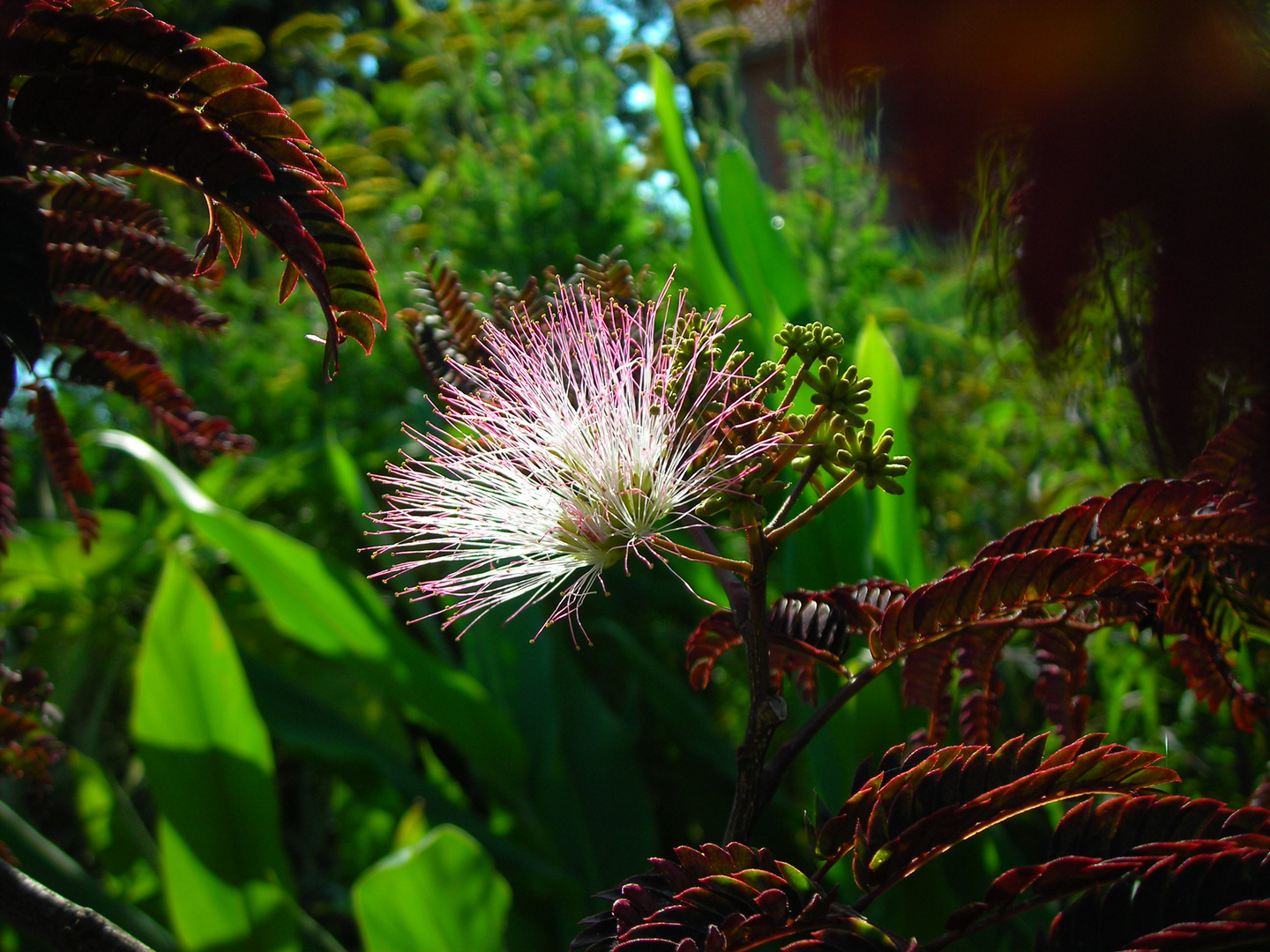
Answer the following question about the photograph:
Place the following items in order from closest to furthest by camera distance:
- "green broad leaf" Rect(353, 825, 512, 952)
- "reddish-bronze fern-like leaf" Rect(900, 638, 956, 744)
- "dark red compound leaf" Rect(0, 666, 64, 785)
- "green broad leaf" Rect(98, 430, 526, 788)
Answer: "reddish-bronze fern-like leaf" Rect(900, 638, 956, 744) → "dark red compound leaf" Rect(0, 666, 64, 785) → "green broad leaf" Rect(353, 825, 512, 952) → "green broad leaf" Rect(98, 430, 526, 788)

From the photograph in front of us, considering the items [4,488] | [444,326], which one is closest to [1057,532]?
[444,326]

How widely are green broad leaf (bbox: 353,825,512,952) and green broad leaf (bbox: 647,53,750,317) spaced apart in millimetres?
794

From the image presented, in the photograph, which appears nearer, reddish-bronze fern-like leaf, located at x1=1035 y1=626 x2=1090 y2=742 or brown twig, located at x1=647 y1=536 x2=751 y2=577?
brown twig, located at x1=647 y1=536 x2=751 y2=577

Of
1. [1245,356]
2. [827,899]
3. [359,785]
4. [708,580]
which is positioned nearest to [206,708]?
[359,785]

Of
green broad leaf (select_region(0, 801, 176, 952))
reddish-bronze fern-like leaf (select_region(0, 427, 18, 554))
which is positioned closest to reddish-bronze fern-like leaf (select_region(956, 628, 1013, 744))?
reddish-bronze fern-like leaf (select_region(0, 427, 18, 554))

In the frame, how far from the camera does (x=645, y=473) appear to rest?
560mm

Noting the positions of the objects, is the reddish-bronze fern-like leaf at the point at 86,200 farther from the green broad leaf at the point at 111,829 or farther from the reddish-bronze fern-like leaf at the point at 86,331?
the green broad leaf at the point at 111,829

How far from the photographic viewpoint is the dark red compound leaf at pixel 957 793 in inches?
15.6

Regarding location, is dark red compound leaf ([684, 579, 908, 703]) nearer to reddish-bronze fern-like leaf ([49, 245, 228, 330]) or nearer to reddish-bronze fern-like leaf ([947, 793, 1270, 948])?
reddish-bronze fern-like leaf ([947, 793, 1270, 948])

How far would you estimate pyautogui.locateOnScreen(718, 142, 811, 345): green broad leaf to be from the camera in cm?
142

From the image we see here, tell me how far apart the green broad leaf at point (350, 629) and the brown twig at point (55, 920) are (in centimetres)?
101

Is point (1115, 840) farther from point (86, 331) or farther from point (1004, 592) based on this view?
point (86, 331)

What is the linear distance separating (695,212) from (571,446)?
936 mm

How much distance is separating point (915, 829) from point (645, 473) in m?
0.25
